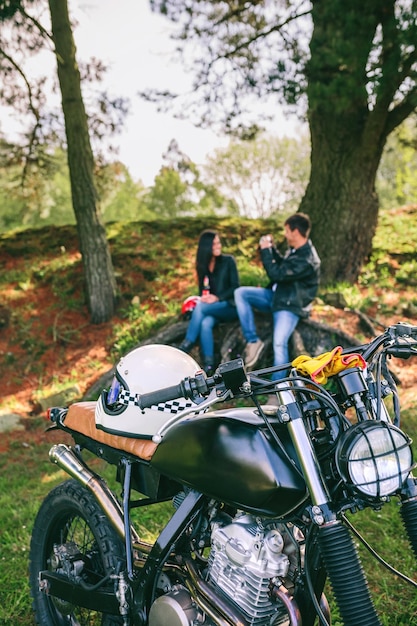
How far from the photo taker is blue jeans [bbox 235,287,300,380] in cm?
577

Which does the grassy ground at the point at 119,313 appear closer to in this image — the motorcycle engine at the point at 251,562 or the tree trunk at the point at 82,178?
the tree trunk at the point at 82,178

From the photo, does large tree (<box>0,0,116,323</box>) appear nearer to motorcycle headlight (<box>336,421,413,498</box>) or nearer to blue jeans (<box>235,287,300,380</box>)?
blue jeans (<box>235,287,300,380</box>)

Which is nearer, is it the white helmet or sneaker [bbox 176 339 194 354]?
the white helmet

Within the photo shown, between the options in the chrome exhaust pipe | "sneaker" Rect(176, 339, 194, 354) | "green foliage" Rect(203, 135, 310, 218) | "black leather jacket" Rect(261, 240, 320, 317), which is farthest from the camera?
"green foliage" Rect(203, 135, 310, 218)

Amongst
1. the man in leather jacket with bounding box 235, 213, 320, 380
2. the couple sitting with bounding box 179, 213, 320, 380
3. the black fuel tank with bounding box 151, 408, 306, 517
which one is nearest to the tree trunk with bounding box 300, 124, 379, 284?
the couple sitting with bounding box 179, 213, 320, 380

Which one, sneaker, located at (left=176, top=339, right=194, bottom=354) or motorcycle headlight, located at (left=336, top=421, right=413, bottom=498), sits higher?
motorcycle headlight, located at (left=336, top=421, right=413, bottom=498)

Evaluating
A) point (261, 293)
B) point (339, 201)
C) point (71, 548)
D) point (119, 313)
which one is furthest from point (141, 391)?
point (119, 313)

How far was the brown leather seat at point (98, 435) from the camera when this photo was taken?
2.14 meters

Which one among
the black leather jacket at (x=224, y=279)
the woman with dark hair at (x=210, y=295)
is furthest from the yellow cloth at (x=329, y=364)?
the black leather jacket at (x=224, y=279)

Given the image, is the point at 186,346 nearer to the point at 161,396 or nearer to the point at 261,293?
the point at 261,293

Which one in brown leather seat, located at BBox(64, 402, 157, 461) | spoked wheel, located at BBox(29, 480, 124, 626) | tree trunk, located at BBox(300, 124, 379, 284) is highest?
tree trunk, located at BBox(300, 124, 379, 284)

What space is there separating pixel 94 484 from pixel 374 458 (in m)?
1.32

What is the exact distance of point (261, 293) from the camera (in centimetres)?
617

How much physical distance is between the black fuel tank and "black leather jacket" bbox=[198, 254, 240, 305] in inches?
180
